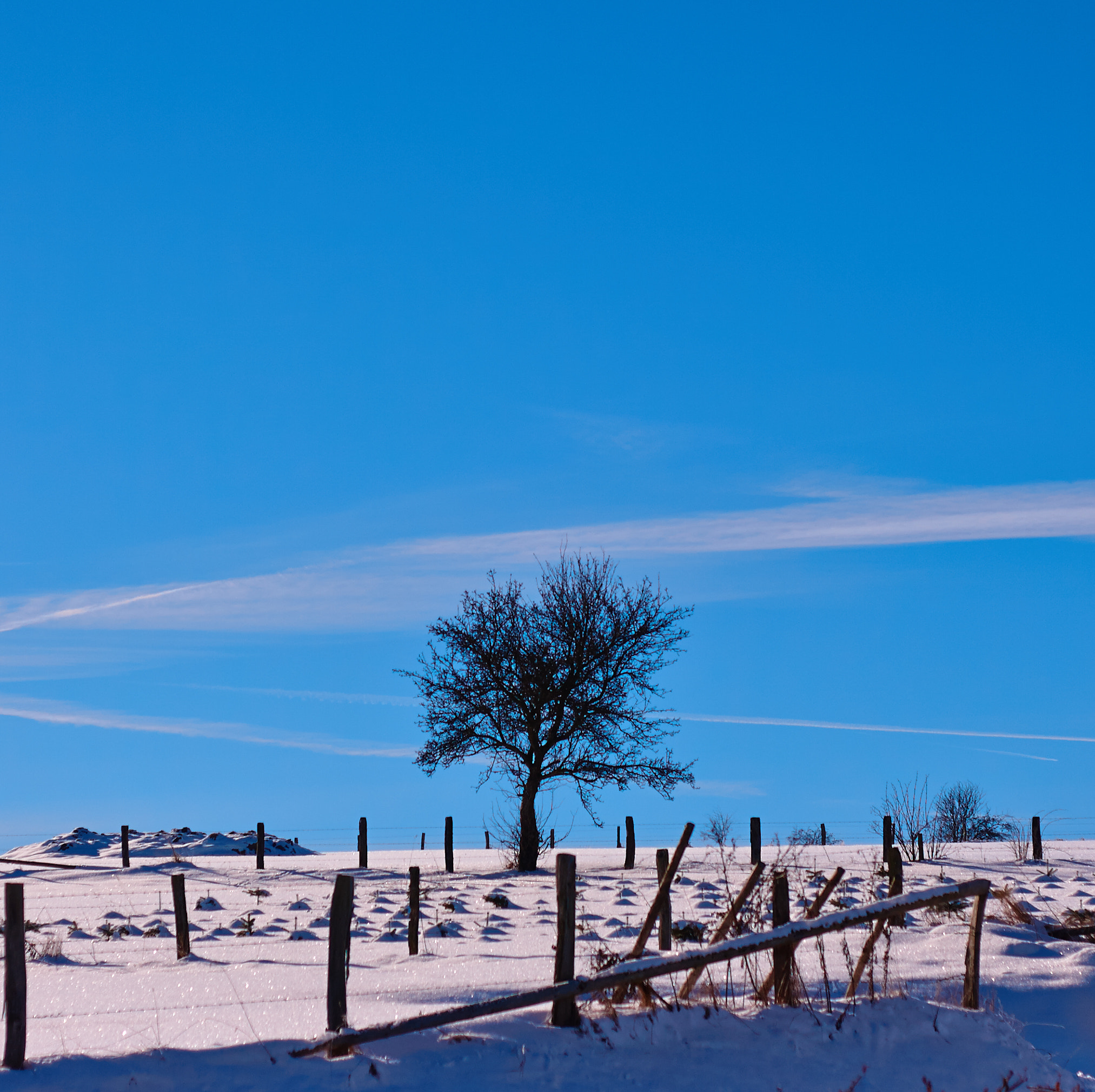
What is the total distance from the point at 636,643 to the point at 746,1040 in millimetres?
22183

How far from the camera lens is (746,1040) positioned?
751cm

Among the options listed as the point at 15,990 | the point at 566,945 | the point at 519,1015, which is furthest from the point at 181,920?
the point at 566,945

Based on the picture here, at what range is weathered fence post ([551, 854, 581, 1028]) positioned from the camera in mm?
7469

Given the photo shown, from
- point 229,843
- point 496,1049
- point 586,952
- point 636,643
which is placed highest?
point 636,643

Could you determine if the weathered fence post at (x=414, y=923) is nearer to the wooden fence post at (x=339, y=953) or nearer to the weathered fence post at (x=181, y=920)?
the weathered fence post at (x=181, y=920)

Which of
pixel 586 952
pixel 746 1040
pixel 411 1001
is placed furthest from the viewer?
pixel 586 952

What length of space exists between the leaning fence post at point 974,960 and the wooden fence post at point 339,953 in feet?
15.5

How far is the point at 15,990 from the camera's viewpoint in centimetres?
734

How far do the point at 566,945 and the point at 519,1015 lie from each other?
71 cm

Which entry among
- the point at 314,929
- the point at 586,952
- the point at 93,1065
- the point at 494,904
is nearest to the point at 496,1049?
the point at 93,1065

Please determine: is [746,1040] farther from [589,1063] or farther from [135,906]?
[135,906]

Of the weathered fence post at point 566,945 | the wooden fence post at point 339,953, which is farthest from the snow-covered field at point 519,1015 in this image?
the wooden fence post at point 339,953

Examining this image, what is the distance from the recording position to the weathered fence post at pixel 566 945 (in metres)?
7.47

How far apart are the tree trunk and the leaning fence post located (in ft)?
67.7
